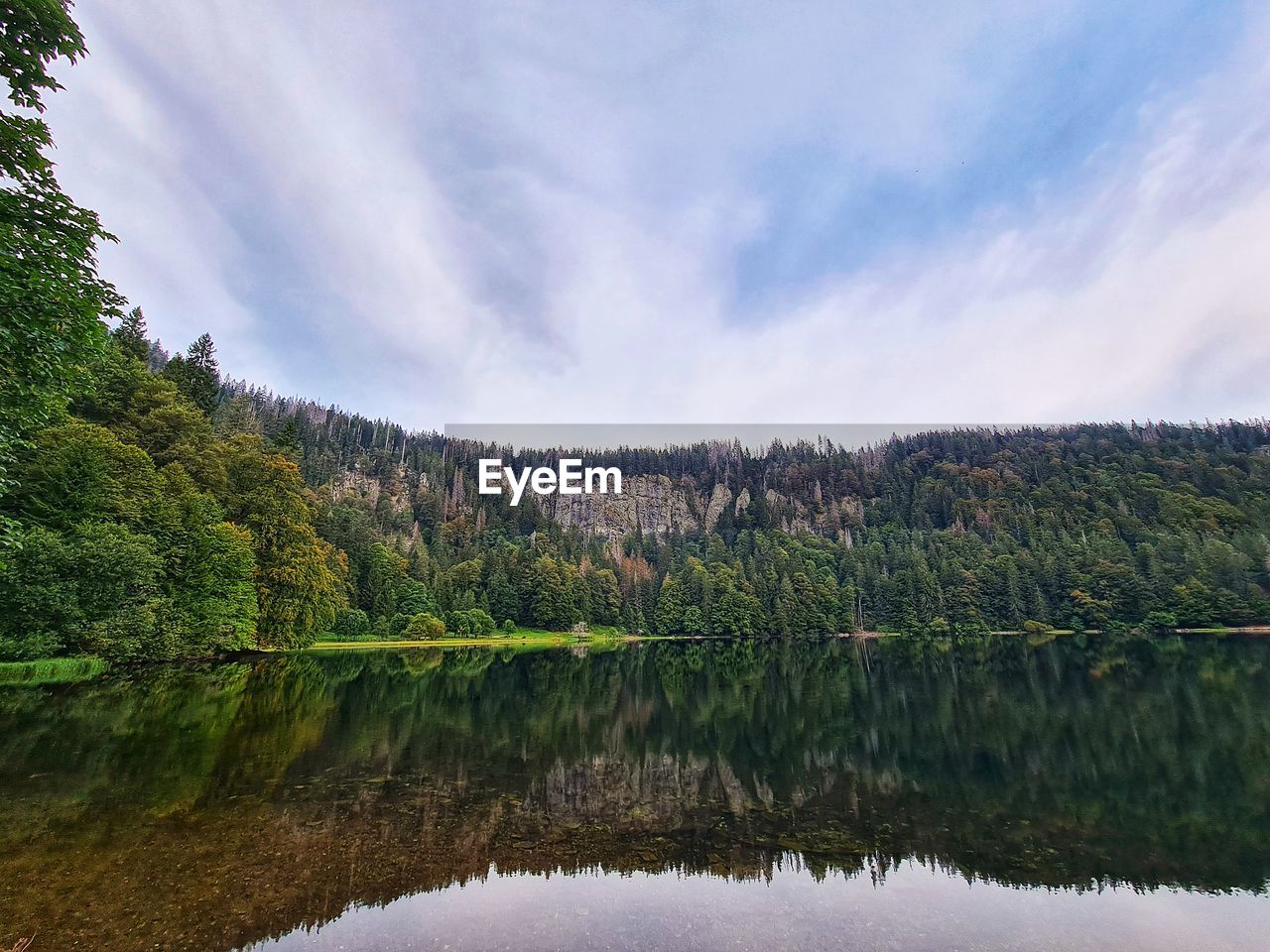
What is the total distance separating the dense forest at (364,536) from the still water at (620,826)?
8.22 metres

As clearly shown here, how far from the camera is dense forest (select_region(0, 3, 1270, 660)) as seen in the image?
601 inches

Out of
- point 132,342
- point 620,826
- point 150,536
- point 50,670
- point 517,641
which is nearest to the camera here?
point 620,826

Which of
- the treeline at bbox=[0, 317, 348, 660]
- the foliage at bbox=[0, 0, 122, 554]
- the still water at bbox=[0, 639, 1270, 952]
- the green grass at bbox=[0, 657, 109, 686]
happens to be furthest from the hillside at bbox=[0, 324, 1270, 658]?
the foliage at bbox=[0, 0, 122, 554]

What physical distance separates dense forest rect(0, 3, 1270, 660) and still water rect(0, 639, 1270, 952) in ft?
27.0

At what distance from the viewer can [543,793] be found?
1608 centimetres

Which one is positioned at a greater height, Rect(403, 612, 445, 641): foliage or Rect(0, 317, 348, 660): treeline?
Rect(0, 317, 348, 660): treeline

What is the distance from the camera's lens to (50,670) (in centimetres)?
3238

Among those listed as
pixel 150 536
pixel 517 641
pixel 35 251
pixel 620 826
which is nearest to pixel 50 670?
pixel 150 536

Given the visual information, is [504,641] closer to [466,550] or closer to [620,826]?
[466,550]

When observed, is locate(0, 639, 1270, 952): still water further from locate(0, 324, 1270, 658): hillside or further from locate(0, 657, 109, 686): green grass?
locate(0, 324, 1270, 658): hillside

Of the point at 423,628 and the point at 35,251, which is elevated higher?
the point at 35,251

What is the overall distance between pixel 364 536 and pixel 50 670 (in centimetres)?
→ 6902

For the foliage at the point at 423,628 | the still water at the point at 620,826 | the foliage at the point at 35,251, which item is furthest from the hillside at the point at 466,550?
the foliage at the point at 35,251

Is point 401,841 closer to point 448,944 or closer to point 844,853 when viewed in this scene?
point 448,944
